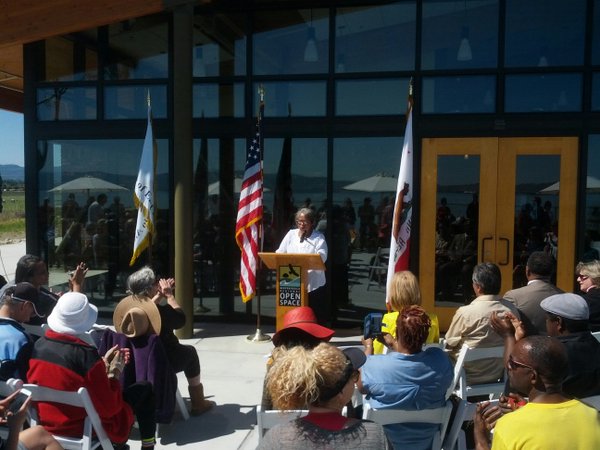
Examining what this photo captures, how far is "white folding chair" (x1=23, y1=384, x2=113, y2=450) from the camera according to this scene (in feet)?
10.5

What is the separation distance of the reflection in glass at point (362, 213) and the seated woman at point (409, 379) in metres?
4.22

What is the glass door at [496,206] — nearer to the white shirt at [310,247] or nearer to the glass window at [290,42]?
the white shirt at [310,247]

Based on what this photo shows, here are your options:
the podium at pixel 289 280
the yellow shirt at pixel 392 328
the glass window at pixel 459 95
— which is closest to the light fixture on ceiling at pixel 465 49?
the glass window at pixel 459 95

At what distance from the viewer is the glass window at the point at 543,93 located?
6875 millimetres

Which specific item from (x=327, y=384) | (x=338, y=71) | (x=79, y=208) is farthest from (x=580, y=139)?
(x=79, y=208)

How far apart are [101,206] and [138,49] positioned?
87.8 inches

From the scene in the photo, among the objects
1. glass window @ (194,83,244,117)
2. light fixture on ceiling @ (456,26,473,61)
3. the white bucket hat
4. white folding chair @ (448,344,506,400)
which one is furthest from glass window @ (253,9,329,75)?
the white bucket hat

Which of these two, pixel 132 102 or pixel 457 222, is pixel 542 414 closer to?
pixel 457 222

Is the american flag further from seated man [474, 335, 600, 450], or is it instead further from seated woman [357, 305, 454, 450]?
seated man [474, 335, 600, 450]

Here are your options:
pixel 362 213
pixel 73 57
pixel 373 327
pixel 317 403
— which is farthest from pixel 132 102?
pixel 317 403

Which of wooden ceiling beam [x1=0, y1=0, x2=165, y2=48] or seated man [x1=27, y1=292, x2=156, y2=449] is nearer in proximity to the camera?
seated man [x1=27, y1=292, x2=156, y2=449]

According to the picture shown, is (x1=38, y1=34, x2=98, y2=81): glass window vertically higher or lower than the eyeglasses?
higher

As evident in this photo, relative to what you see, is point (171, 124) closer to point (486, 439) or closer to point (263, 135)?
point (263, 135)

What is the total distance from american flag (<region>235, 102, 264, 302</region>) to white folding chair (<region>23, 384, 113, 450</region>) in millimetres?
3432
